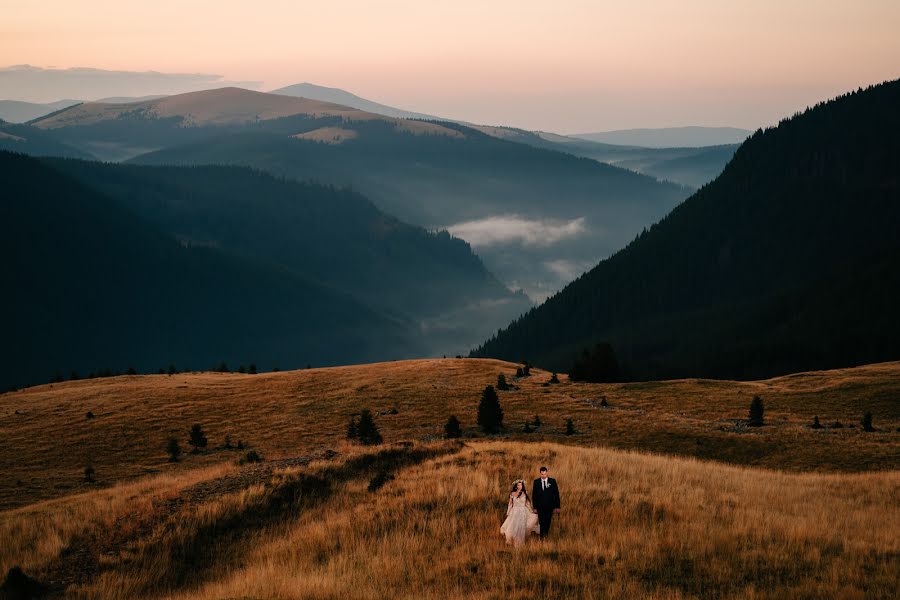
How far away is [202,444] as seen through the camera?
45.6 m

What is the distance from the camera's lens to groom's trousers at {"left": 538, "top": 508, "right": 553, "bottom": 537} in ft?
→ 63.7

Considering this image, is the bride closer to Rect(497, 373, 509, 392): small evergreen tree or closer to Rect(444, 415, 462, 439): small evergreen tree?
Rect(444, 415, 462, 439): small evergreen tree

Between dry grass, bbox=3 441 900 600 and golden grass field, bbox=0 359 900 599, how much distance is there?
0.22 feet

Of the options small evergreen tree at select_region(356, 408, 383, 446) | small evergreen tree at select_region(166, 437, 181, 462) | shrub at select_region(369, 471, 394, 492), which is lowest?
small evergreen tree at select_region(166, 437, 181, 462)

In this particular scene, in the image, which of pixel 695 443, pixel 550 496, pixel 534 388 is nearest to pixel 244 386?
pixel 534 388

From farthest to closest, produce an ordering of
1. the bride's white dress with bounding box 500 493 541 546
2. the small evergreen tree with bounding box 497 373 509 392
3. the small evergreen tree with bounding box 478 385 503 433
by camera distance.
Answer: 1. the small evergreen tree with bounding box 497 373 509 392
2. the small evergreen tree with bounding box 478 385 503 433
3. the bride's white dress with bounding box 500 493 541 546

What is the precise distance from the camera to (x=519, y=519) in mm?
18812

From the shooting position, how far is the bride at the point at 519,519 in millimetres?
18734

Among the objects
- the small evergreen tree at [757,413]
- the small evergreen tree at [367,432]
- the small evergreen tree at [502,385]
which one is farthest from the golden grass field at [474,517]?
the small evergreen tree at [502,385]

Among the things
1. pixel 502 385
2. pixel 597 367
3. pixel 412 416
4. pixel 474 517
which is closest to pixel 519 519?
pixel 474 517

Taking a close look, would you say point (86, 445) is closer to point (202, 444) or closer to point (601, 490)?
point (202, 444)

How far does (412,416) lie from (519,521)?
109ft

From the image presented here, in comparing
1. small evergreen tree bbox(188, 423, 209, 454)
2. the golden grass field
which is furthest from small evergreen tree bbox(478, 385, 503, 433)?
small evergreen tree bbox(188, 423, 209, 454)

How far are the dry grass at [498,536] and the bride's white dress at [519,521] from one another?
1.30 ft
